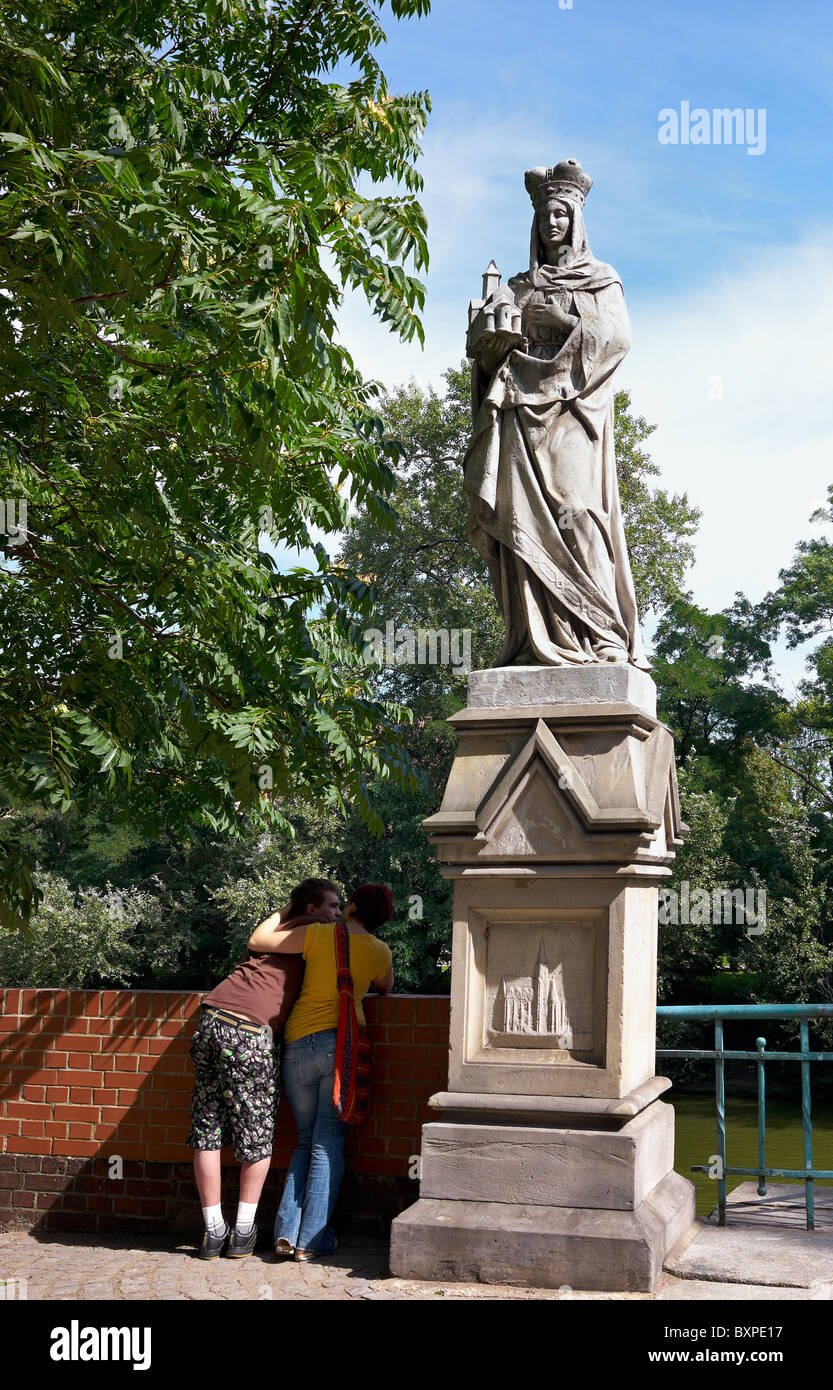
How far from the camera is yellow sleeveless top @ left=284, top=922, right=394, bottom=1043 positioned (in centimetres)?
590

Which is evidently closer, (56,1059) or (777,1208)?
(777,1208)

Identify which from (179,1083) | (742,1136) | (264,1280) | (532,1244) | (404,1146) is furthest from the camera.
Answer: (742,1136)

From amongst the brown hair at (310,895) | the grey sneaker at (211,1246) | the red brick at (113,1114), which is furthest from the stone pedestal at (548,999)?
the red brick at (113,1114)

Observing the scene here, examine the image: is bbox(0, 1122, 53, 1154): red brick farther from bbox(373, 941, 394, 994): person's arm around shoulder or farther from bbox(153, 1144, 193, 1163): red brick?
bbox(373, 941, 394, 994): person's arm around shoulder

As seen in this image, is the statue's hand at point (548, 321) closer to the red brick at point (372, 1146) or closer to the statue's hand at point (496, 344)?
the statue's hand at point (496, 344)

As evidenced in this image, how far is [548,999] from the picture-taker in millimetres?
5367

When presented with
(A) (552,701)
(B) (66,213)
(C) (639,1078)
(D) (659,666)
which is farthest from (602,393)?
(D) (659,666)

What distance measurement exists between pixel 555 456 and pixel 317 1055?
2.97 metres

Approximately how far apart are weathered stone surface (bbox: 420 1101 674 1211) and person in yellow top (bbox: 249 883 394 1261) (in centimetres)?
65

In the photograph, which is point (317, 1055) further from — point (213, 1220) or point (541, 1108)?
point (541, 1108)

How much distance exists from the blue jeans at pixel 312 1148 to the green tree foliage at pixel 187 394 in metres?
1.48

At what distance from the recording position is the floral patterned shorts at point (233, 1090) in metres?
5.74

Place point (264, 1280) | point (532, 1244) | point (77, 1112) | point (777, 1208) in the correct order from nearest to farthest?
point (532, 1244)
point (264, 1280)
point (777, 1208)
point (77, 1112)

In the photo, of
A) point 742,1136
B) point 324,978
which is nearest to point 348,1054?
point 324,978
